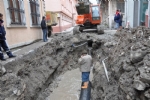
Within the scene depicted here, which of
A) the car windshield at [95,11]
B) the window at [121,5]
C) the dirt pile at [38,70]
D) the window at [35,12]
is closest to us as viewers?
the dirt pile at [38,70]

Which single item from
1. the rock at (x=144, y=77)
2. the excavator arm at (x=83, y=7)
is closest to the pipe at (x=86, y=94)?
the rock at (x=144, y=77)

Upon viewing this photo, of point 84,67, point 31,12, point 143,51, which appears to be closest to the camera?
point 143,51

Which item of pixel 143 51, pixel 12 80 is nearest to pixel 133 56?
pixel 143 51

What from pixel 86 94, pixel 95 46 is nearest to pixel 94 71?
pixel 86 94

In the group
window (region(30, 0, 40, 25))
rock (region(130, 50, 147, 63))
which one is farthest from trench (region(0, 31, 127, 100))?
window (region(30, 0, 40, 25))

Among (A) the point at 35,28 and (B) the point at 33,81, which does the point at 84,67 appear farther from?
(A) the point at 35,28

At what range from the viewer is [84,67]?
265 inches

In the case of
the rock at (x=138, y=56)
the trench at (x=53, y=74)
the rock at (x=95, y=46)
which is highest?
the rock at (x=138, y=56)

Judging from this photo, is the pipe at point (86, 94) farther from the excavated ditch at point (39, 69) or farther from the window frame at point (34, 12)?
the window frame at point (34, 12)

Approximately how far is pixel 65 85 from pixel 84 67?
1.75 meters

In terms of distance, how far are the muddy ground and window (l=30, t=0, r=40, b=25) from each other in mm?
2214

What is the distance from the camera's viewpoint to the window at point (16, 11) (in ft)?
24.9

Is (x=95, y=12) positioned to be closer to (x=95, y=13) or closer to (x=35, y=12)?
(x=95, y=13)

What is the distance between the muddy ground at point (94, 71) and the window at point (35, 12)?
7.26 ft
